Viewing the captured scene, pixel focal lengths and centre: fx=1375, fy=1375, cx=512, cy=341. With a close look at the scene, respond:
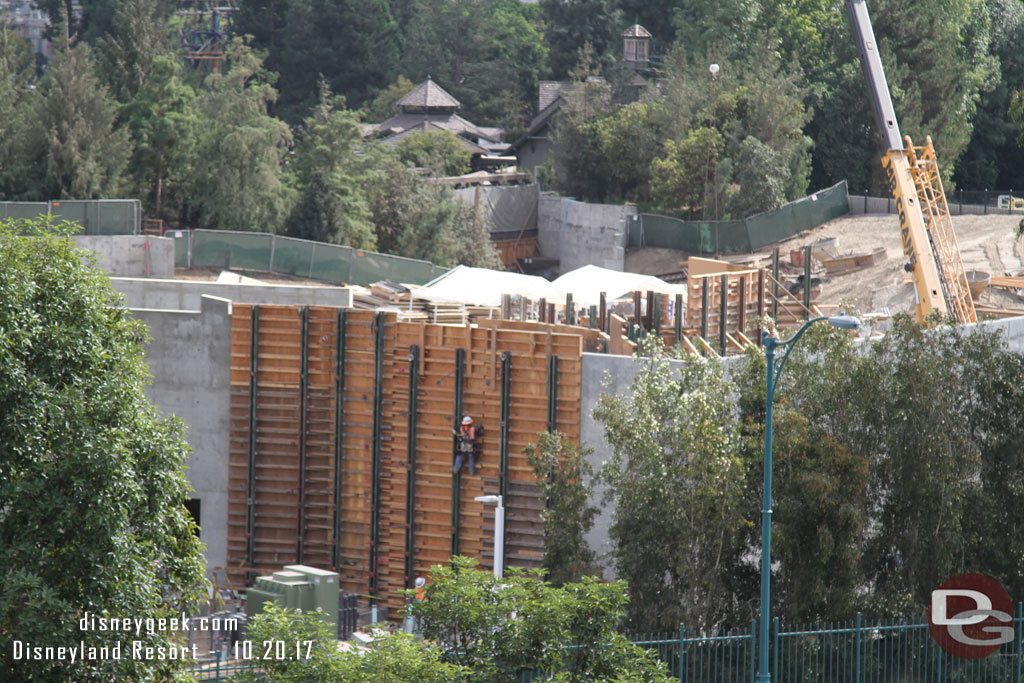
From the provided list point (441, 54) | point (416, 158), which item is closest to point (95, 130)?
point (416, 158)

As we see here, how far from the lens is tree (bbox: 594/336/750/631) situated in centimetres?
2225

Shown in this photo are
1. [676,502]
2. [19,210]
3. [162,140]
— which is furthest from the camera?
[162,140]

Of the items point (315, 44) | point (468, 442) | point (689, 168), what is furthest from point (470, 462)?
point (315, 44)

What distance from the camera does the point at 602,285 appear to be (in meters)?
39.4

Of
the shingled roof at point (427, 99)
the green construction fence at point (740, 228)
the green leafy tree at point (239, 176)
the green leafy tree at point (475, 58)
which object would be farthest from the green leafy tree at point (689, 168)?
the green leafy tree at point (475, 58)

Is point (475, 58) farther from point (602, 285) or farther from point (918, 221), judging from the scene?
point (918, 221)

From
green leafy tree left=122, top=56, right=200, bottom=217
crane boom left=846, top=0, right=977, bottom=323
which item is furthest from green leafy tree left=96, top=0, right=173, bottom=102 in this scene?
crane boom left=846, top=0, right=977, bottom=323

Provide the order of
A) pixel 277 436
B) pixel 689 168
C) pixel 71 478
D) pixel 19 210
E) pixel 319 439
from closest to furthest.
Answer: pixel 71 478, pixel 319 439, pixel 277 436, pixel 19 210, pixel 689 168

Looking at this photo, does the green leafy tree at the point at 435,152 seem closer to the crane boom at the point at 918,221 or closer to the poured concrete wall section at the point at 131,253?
the poured concrete wall section at the point at 131,253

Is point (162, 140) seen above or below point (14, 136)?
above

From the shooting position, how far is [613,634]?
17797mm

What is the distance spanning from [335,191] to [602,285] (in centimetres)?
1926

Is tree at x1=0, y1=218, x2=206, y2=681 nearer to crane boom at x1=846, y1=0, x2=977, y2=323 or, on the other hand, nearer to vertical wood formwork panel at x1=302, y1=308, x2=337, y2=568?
vertical wood formwork panel at x1=302, y1=308, x2=337, y2=568

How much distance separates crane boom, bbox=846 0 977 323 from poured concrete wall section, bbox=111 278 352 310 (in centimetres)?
1618
